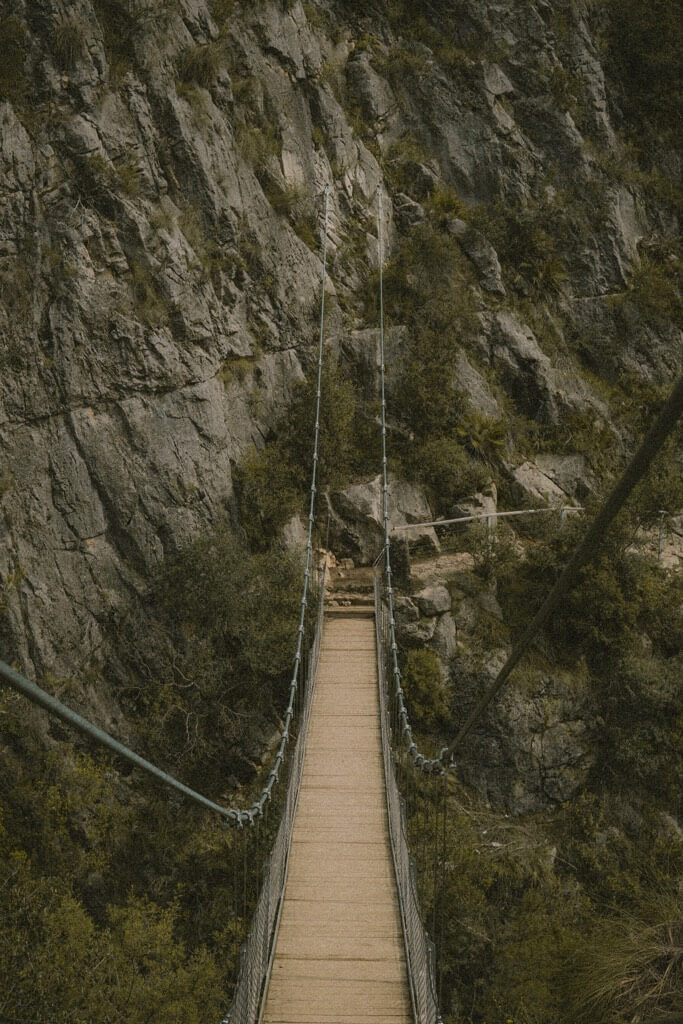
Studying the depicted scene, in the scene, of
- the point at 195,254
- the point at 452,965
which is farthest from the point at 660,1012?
the point at 195,254

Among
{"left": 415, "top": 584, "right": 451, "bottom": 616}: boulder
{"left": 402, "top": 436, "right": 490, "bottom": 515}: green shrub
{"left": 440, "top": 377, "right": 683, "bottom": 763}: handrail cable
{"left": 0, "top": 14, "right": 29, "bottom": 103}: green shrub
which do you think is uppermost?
{"left": 0, "top": 14, "right": 29, "bottom": 103}: green shrub

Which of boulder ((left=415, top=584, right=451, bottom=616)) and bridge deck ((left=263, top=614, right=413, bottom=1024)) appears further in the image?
boulder ((left=415, top=584, right=451, bottom=616))

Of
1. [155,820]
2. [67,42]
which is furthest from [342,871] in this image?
[67,42]

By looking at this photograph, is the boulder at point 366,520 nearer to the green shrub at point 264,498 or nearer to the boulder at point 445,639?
the green shrub at point 264,498

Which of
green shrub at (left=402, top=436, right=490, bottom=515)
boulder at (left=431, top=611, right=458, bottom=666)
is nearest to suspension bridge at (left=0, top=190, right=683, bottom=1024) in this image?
boulder at (left=431, top=611, right=458, bottom=666)

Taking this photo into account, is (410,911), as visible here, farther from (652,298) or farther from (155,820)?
(652,298)

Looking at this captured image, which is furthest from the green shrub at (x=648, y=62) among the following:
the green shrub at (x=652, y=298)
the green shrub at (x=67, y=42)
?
the green shrub at (x=67, y=42)

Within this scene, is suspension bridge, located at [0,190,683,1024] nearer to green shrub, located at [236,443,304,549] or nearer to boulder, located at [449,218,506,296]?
green shrub, located at [236,443,304,549]
